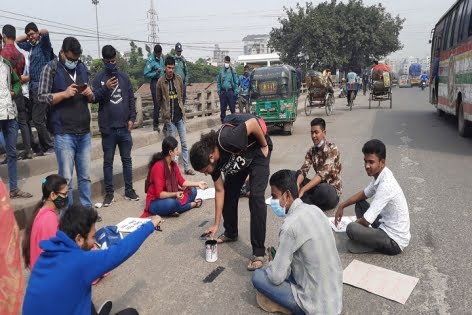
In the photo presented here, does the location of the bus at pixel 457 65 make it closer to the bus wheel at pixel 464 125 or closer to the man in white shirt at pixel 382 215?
the bus wheel at pixel 464 125

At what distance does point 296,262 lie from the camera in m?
2.59

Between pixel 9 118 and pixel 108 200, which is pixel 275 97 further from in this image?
pixel 9 118

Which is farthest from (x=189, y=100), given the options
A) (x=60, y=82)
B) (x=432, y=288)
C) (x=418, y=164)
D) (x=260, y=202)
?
(x=432, y=288)

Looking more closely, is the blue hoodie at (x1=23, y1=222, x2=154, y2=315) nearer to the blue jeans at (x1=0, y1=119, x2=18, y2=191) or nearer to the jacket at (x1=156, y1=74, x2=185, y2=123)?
the blue jeans at (x1=0, y1=119, x2=18, y2=191)

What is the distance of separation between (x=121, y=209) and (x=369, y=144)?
3.36 metres

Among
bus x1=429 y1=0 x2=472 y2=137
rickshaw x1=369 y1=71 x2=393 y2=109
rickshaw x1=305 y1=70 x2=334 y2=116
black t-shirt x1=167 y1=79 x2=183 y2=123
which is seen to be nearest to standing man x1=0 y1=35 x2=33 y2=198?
black t-shirt x1=167 y1=79 x2=183 y2=123

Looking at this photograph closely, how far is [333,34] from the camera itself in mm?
34875

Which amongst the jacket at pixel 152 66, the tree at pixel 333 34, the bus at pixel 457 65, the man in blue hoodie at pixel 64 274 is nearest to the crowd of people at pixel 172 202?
the man in blue hoodie at pixel 64 274

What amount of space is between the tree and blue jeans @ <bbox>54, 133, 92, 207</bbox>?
107ft

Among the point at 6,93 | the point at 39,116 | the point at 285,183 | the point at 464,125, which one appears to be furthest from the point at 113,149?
the point at 464,125

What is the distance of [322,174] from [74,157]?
296 cm

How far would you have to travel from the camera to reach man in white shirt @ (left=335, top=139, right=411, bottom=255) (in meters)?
3.54

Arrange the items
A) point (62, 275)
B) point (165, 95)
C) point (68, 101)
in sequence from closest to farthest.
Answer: point (62, 275) < point (68, 101) < point (165, 95)

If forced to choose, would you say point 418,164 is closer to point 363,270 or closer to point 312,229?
point 363,270
